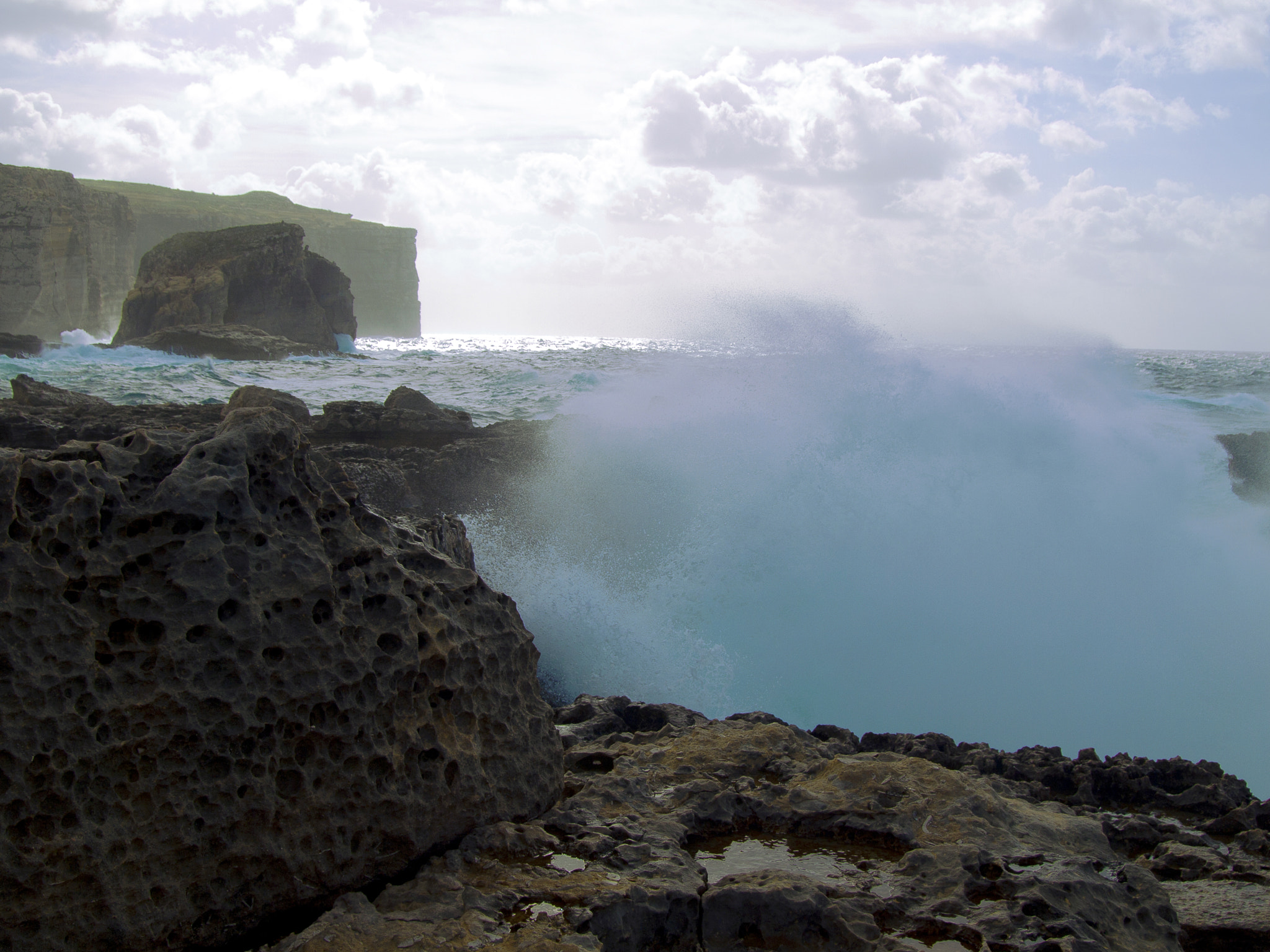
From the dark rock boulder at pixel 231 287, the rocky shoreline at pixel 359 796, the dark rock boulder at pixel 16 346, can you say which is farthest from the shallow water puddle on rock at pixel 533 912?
the dark rock boulder at pixel 231 287

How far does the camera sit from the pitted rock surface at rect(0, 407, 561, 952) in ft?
6.32

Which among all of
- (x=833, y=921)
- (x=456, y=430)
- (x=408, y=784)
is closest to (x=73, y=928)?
(x=408, y=784)

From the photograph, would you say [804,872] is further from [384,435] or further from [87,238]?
[87,238]

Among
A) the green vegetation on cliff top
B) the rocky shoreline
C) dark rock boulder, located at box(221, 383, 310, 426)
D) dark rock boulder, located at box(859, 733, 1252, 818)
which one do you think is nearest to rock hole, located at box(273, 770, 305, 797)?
the rocky shoreline

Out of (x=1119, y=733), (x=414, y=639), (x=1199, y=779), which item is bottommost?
(x=1119, y=733)

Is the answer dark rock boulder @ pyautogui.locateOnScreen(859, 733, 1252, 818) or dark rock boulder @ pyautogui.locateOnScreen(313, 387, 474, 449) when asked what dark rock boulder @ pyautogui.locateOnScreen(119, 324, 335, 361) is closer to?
dark rock boulder @ pyautogui.locateOnScreen(313, 387, 474, 449)

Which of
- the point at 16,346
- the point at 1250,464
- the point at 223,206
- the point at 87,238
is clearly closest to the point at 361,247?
the point at 223,206

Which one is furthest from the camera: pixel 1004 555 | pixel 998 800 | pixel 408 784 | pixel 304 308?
pixel 304 308

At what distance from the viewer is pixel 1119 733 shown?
20.8 feet

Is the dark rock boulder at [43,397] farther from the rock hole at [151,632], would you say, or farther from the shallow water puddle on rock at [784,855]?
the shallow water puddle on rock at [784,855]

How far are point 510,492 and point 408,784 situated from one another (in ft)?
21.3

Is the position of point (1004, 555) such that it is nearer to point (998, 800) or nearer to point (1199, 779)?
point (1199, 779)

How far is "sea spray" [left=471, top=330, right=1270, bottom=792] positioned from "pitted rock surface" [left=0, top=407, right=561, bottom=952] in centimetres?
368

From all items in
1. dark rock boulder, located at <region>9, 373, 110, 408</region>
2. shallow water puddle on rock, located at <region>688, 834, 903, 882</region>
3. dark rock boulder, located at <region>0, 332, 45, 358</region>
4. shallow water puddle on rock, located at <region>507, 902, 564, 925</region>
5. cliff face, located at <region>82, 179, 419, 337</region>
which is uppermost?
cliff face, located at <region>82, 179, 419, 337</region>
